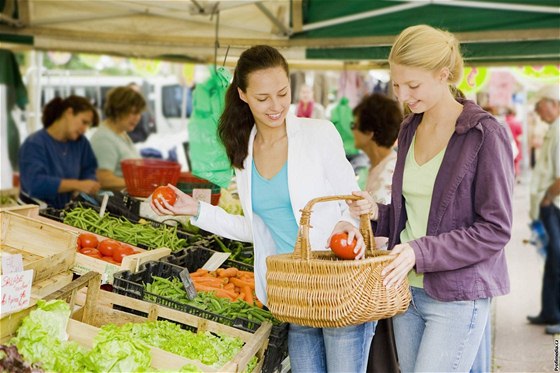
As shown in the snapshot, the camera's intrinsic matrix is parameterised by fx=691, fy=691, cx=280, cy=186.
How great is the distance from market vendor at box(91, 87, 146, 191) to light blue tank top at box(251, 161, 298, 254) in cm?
403

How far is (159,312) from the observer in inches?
129

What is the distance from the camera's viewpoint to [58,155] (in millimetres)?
6516

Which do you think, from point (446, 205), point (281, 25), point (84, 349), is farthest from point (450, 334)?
point (281, 25)

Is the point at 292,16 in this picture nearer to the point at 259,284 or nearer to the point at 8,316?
the point at 259,284

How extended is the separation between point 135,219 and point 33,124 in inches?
299

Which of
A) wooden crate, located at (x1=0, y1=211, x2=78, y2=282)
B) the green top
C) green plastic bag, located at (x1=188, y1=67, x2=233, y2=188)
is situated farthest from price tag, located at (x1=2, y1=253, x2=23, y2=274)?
green plastic bag, located at (x1=188, y1=67, x2=233, y2=188)

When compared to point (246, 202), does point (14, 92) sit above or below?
above

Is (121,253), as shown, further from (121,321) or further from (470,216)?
(470,216)

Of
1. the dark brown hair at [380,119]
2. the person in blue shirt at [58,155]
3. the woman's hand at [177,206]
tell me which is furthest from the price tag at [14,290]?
the person in blue shirt at [58,155]

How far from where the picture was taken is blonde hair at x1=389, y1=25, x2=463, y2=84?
8.43 feet

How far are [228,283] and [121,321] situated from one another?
2.88 ft

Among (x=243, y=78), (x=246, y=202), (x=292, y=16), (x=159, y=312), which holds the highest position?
(x=292, y=16)

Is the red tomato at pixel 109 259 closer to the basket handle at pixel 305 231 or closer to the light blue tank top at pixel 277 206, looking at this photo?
the light blue tank top at pixel 277 206

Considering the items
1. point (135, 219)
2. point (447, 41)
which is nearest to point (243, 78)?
point (447, 41)
